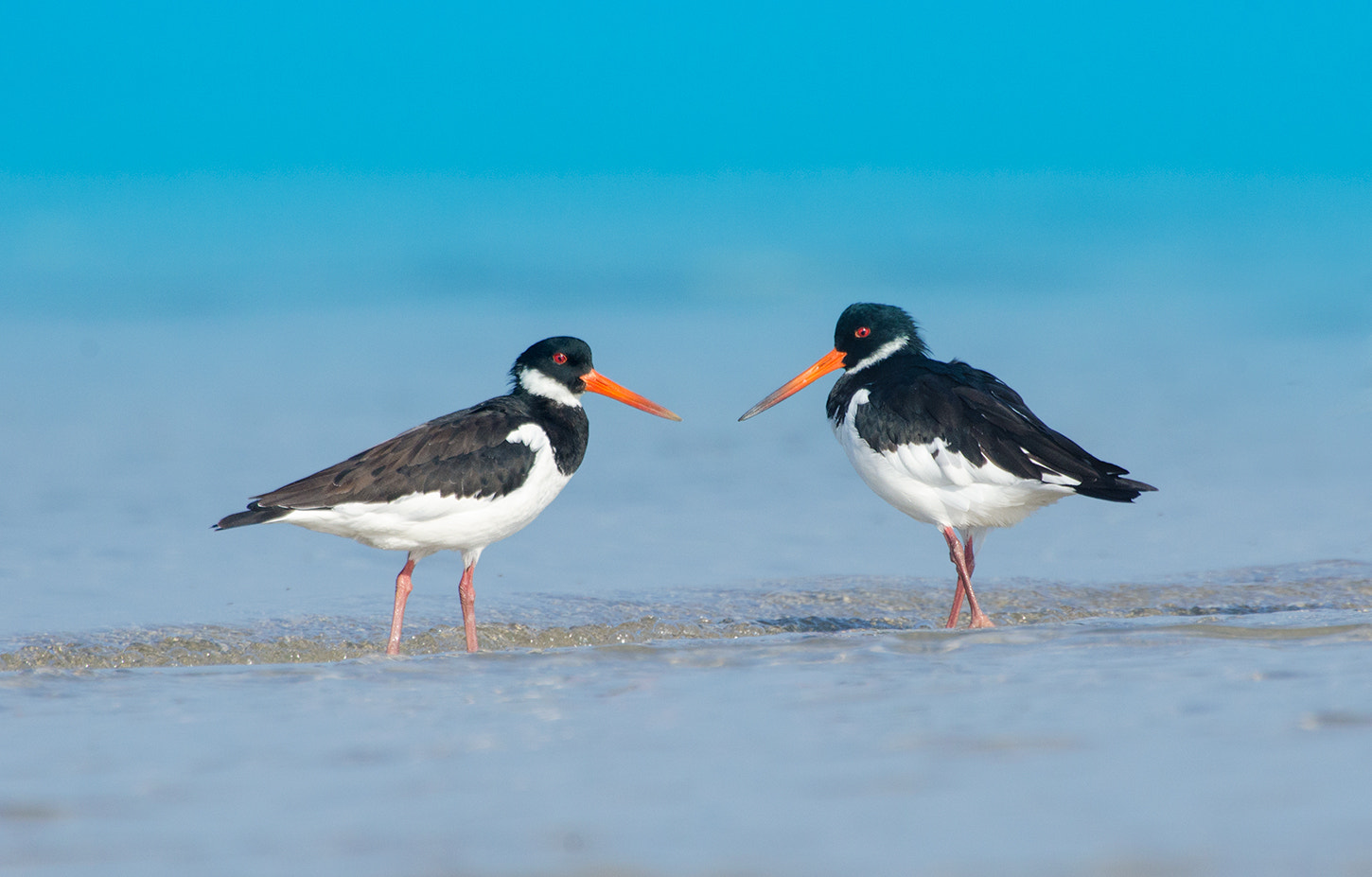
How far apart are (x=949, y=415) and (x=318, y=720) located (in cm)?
323

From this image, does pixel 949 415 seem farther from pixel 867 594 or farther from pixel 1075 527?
pixel 1075 527

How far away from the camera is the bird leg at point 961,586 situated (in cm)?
624

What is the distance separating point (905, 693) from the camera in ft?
13.5

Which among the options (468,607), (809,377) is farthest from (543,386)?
Result: (809,377)

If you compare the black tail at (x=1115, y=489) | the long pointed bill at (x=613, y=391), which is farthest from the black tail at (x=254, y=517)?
the black tail at (x=1115, y=489)

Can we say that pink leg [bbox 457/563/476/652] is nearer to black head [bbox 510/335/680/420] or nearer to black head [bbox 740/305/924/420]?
black head [bbox 510/335/680/420]

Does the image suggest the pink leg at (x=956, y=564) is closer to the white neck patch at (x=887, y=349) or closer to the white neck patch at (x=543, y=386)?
the white neck patch at (x=887, y=349)

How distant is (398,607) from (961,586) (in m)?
2.47

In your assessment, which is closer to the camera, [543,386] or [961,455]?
[961,455]

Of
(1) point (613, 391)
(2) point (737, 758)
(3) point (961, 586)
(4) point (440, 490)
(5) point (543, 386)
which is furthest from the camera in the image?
(1) point (613, 391)

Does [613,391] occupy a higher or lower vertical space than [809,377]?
lower

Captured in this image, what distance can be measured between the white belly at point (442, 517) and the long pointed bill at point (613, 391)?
2.59 feet

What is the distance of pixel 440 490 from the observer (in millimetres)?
6035

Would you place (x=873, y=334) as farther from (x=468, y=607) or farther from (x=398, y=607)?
(x=398, y=607)
